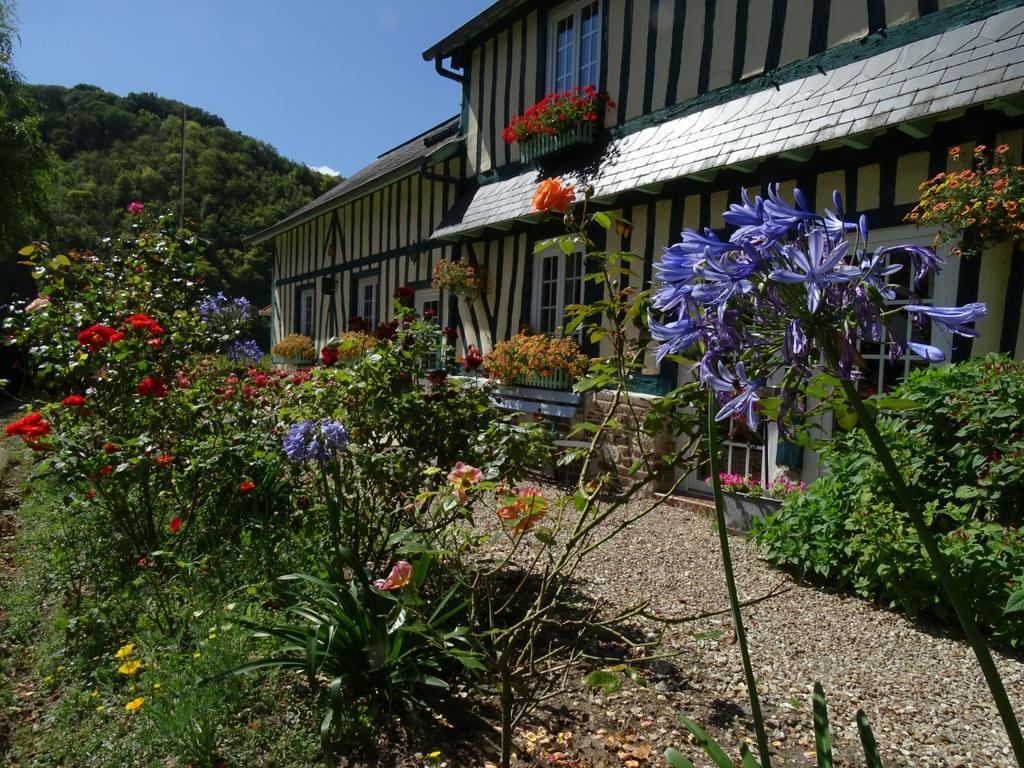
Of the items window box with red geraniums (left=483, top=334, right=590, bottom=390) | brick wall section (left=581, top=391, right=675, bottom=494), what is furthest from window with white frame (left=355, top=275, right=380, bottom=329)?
brick wall section (left=581, top=391, right=675, bottom=494)

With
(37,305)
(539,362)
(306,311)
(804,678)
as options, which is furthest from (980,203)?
(306,311)

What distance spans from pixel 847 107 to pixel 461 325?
17.9 feet

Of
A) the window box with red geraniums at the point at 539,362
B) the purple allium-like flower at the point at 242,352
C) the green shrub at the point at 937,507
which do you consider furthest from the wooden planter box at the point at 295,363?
the green shrub at the point at 937,507

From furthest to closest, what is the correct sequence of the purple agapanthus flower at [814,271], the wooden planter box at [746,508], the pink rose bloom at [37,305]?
the wooden planter box at [746,508] → the pink rose bloom at [37,305] → the purple agapanthus flower at [814,271]

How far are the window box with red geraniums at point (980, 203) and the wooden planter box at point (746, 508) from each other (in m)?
1.93

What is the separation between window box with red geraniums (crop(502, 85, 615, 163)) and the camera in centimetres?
692

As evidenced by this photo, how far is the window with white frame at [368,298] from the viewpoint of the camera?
11539 mm

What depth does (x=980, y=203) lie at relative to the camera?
12.0 feet

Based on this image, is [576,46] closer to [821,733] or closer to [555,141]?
[555,141]

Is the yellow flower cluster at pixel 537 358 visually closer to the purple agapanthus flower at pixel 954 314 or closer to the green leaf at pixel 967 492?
the green leaf at pixel 967 492

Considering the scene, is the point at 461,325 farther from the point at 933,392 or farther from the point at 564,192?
the point at 564,192

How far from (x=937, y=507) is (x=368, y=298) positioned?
10.2 m

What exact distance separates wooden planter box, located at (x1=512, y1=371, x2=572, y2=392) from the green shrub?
3.28m

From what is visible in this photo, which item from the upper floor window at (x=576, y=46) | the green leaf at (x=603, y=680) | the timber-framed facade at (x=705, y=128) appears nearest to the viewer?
the green leaf at (x=603, y=680)
